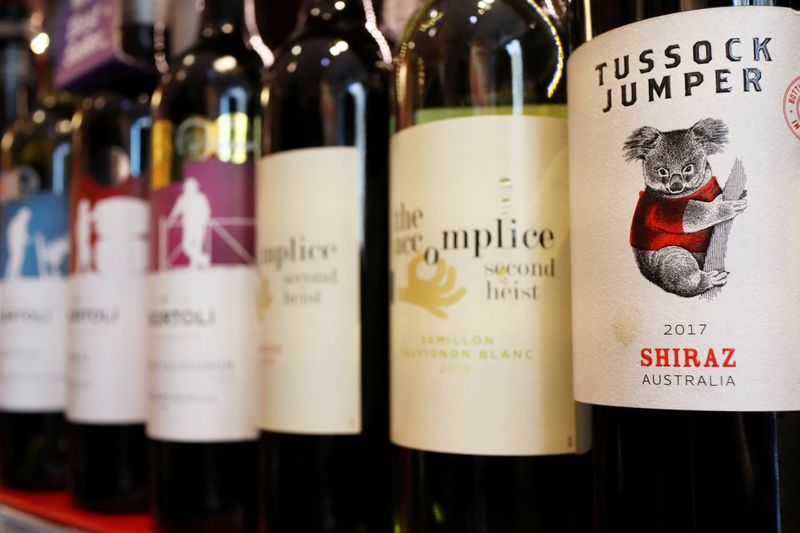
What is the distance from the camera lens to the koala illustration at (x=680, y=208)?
1.37 ft

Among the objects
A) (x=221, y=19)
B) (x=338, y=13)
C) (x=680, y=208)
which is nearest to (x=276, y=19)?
(x=221, y=19)

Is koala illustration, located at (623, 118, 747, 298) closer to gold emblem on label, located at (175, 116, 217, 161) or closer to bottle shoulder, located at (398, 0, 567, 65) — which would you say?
bottle shoulder, located at (398, 0, 567, 65)

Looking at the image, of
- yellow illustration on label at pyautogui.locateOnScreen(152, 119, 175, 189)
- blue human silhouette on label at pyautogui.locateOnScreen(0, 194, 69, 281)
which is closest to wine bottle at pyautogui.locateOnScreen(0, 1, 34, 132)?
blue human silhouette on label at pyautogui.locateOnScreen(0, 194, 69, 281)

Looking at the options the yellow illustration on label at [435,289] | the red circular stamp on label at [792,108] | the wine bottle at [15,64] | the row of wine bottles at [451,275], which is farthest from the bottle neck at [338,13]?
the wine bottle at [15,64]

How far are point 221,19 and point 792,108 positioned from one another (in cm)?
51

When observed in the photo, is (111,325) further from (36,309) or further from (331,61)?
(331,61)

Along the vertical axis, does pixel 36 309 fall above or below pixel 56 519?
above

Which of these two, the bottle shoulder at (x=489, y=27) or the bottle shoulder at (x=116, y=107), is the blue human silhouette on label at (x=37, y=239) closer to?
the bottle shoulder at (x=116, y=107)

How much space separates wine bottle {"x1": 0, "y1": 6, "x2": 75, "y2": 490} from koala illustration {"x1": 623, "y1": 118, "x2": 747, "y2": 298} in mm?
714

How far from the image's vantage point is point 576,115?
0.48 m

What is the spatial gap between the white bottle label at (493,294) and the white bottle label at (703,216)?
69 millimetres

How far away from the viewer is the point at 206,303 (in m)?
0.73

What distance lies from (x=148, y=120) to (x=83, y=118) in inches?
2.9

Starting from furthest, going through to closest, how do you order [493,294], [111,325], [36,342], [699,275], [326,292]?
[36,342]
[111,325]
[326,292]
[493,294]
[699,275]
